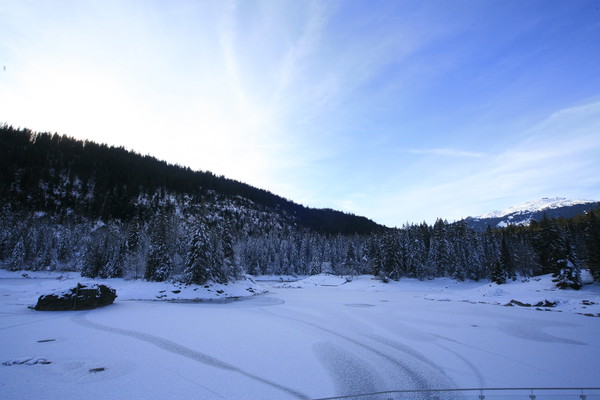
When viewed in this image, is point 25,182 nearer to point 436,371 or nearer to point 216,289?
point 216,289

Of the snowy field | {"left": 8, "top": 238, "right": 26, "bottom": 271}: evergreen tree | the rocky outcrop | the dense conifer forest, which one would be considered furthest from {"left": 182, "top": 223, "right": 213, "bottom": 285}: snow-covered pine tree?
{"left": 8, "top": 238, "right": 26, "bottom": 271}: evergreen tree

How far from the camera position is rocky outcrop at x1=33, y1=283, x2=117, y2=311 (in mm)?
24031

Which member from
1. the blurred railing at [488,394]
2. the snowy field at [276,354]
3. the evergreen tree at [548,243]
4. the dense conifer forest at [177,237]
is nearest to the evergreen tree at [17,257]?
the dense conifer forest at [177,237]

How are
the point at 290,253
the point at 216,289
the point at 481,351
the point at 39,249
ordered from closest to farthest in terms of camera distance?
the point at 481,351 < the point at 216,289 < the point at 39,249 < the point at 290,253

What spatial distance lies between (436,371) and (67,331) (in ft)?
64.5

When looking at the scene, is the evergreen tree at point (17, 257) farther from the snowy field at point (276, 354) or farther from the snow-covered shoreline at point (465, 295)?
the snowy field at point (276, 354)

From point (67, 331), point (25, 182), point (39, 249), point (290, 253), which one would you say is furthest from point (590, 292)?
point (25, 182)

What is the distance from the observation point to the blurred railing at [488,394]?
8.41 metres

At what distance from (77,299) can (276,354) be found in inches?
903

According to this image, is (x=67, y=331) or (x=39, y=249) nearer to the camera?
(x=67, y=331)

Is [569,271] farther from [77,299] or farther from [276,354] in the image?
[77,299]

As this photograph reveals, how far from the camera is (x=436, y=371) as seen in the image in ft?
36.3

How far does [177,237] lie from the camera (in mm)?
66375

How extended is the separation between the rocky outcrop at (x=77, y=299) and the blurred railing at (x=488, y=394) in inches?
1069
